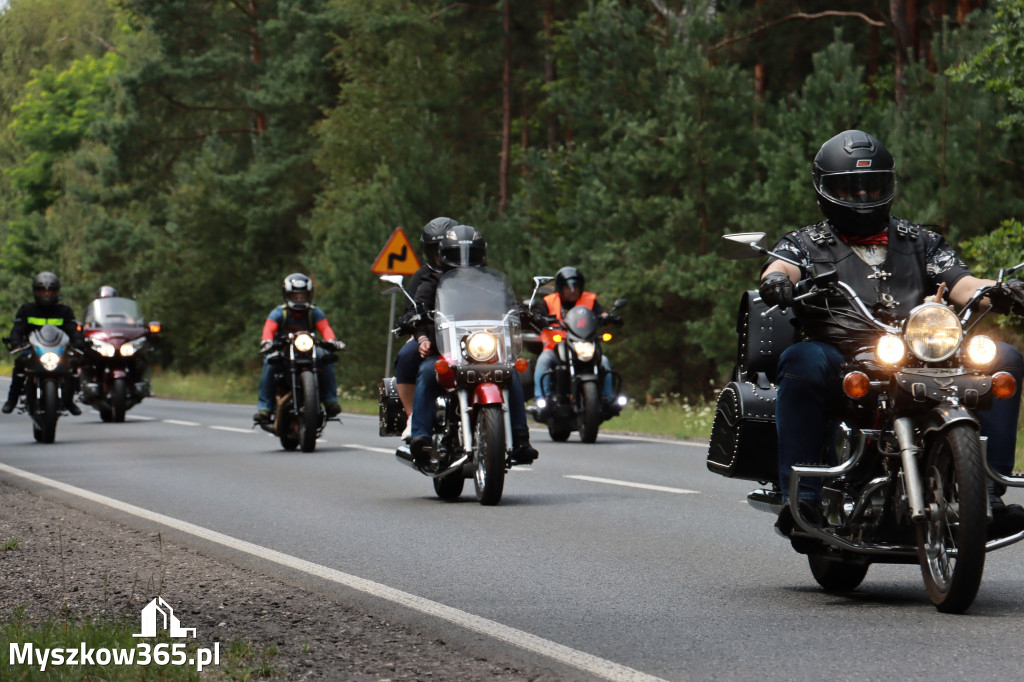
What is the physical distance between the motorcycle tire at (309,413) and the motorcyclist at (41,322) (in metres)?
3.25

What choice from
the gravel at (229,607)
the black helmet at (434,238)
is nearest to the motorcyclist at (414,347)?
the black helmet at (434,238)

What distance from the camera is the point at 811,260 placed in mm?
6965

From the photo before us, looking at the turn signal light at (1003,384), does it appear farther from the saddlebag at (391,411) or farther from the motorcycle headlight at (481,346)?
the saddlebag at (391,411)

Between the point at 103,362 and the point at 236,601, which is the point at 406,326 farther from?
the point at 103,362

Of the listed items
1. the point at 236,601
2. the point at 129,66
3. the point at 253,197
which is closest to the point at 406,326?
the point at 236,601

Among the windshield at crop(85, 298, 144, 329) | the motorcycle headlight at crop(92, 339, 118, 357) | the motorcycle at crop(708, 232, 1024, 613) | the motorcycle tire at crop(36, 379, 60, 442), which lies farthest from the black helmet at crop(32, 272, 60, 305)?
the motorcycle at crop(708, 232, 1024, 613)

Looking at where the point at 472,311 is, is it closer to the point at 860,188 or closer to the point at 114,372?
the point at 860,188

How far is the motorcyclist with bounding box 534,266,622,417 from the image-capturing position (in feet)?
59.8

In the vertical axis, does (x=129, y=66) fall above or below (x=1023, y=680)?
above

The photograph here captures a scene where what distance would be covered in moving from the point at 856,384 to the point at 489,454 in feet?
16.1

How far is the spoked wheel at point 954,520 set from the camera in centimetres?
614

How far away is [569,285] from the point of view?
18.6m

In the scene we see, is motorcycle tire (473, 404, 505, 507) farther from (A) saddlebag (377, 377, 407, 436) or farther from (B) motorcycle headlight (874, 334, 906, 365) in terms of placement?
(B) motorcycle headlight (874, 334, 906, 365)

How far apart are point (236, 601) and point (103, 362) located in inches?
728
